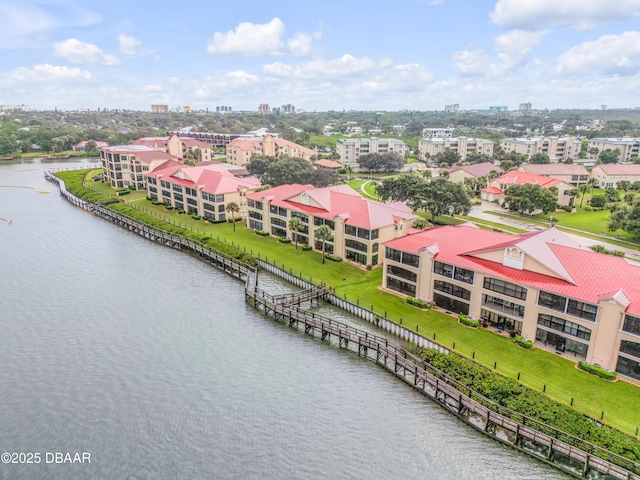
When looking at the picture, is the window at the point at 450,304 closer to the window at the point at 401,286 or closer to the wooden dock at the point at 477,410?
the window at the point at 401,286

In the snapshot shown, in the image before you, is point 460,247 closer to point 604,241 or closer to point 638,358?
point 638,358

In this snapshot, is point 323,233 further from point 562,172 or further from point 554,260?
point 562,172

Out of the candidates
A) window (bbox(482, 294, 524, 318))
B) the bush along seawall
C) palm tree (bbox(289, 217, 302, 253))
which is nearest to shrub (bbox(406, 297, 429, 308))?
the bush along seawall

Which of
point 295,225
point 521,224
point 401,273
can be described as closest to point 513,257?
point 401,273

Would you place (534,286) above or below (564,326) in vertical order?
above

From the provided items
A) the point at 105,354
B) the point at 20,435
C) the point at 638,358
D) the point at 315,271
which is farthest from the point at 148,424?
the point at 638,358

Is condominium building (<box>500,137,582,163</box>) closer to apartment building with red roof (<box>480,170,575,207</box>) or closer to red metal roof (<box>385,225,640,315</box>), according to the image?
apartment building with red roof (<box>480,170,575,207</box>)
